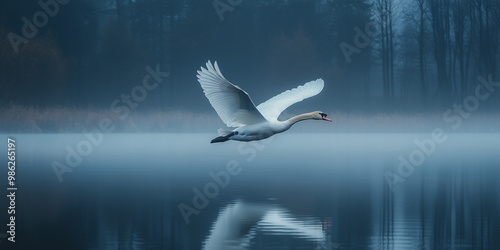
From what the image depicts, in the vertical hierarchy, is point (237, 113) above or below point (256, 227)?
above

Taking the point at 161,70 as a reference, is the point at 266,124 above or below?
below

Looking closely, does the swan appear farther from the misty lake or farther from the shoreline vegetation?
the shoreline vegetation

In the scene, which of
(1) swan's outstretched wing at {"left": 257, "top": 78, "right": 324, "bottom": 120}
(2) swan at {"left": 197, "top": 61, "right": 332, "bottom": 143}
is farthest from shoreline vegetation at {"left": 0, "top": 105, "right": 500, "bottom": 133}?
(2) swan at {"left": 197, "top": 61, "right": 332, "bottom": 143}

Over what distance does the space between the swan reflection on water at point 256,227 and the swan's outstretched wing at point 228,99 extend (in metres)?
2.00

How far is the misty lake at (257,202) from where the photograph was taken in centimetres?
902

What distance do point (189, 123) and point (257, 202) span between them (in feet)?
83.2

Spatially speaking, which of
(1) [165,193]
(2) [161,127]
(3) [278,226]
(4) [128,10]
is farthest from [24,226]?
(4) [128,10]

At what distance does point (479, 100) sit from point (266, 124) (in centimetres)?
3808

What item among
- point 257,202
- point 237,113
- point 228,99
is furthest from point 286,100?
point 257,202

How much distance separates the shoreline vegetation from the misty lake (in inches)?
477

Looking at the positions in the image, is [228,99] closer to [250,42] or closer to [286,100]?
[286,100]

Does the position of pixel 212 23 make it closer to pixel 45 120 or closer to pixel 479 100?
pixel 479 100

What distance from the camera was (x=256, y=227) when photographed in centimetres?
977

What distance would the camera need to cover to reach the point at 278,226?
9828mm
